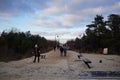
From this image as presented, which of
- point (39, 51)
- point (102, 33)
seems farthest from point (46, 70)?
point (102, 33)

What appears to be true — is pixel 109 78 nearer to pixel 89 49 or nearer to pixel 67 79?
pixel 67 79

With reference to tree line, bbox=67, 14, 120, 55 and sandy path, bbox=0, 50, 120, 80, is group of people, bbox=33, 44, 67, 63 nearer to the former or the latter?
sandy path, bbox=0, 50, 120, 80

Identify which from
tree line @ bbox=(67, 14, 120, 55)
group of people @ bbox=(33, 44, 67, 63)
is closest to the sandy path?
group of people @ bbox=(33, 44, 67, 63)

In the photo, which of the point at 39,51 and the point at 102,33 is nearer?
the point at 39,51

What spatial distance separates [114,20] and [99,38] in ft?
24.9

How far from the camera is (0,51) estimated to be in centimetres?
3625

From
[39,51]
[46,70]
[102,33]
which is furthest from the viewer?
[102,33]

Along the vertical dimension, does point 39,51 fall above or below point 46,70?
above

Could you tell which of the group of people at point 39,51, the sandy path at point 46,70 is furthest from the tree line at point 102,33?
the sandy path at point 46,70

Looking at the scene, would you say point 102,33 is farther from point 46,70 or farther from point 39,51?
point 46,70

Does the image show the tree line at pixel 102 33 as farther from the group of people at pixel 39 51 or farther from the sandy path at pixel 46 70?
the sandy path at pixel 46 70

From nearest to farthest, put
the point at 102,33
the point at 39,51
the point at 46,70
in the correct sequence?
the point at 46,70 < the point at 39,51 < the point at 102,33

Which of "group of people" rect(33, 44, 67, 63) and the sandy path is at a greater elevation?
"group of people" rect(33, 44, 67, 63)

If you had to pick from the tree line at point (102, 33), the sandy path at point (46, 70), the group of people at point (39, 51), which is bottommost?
the sandy path at point (46, 70)
